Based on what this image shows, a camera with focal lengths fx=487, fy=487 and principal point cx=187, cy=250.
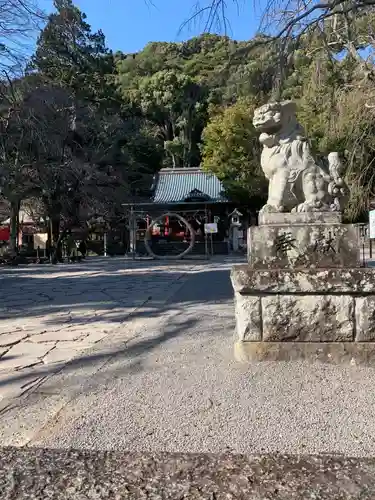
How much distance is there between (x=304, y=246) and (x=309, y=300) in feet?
1.67

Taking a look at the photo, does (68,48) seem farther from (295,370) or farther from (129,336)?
(295,370)

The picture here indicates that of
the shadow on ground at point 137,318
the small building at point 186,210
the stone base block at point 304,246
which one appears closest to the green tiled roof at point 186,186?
the small building at point 186,210

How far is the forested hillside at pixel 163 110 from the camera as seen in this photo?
6.55 meters

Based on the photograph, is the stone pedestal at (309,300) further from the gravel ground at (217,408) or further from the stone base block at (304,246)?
the gravel ground at (217,408)

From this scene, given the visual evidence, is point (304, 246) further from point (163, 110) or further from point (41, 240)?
point (163, 110)

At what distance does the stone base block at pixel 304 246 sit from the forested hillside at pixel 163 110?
2.11 meters

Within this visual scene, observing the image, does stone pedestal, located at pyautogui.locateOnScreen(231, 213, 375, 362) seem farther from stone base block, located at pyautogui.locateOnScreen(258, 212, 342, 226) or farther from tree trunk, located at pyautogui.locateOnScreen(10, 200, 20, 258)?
tree trunk, located at pyautogui.locateOnScreen(10, 200, 20, 258)

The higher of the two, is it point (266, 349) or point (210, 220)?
point (210, 220)

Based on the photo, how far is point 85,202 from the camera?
2339cm

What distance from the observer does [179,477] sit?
2439mm

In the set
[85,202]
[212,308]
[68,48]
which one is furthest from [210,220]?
[212,308]

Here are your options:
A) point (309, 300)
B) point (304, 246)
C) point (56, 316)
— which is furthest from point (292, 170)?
point (56, 316)

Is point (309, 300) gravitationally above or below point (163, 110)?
below

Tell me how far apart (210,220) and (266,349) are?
2578 cm
